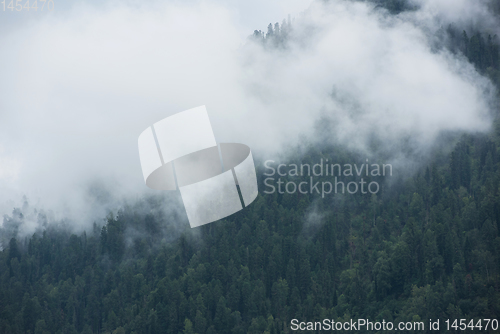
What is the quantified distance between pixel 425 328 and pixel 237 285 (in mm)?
67347

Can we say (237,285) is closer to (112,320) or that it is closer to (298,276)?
(298,276)

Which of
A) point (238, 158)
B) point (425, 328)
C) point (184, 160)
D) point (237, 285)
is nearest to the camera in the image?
point (184, 160)

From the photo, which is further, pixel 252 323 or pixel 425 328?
pixel 252 323

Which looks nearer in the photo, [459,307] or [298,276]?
[459,307]

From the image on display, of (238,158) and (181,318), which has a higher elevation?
(238,158)

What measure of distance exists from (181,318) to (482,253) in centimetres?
9475

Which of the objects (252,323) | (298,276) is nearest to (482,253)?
(298,276)

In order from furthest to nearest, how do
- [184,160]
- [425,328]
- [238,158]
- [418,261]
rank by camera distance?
[418,261] → [425,328] → [238,158] → [184,160]

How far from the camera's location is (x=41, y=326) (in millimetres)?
196250

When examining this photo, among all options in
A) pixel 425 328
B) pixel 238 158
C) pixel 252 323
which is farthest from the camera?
pixel 252 323

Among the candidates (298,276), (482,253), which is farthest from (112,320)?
(482,253)

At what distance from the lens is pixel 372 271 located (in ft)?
646

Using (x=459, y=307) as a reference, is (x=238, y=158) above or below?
above

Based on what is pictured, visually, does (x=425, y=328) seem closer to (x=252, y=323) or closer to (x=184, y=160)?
(x=252, y=323)
